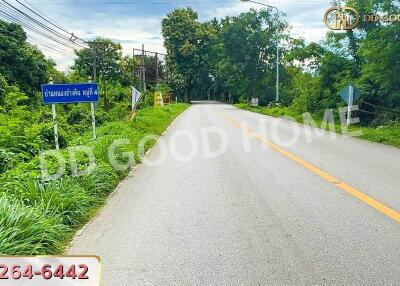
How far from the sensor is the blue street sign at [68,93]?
980 centimetres

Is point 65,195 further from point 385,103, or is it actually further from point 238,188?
point 385,103

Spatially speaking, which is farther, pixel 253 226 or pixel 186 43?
pixel 186 43

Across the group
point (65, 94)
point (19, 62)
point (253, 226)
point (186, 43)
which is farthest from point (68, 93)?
point (186, 43)

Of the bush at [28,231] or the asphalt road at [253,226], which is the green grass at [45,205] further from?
the asphalt road at [253,226]

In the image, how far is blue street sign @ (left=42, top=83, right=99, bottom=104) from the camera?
9805mm

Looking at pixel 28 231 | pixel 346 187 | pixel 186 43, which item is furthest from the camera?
pixel 186 43

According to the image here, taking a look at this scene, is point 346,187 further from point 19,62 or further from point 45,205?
point 19,62

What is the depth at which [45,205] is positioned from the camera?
5.74 meters

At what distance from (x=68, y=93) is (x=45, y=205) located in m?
4.90

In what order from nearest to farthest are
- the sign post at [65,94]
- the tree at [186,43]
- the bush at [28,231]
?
the bush at [28,231] < the sign post at [65,94] < the tree at [186,43]

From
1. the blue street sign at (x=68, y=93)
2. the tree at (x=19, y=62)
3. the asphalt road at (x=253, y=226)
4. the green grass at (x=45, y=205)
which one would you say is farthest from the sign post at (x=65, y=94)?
the tree at (x=19, y=62)

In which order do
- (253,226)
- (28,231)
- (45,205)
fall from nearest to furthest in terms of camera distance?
(28,231) < (253,226) < (45,205)

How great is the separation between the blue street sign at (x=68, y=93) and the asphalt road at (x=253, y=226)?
7.95 feet

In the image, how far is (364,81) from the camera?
849 inches
